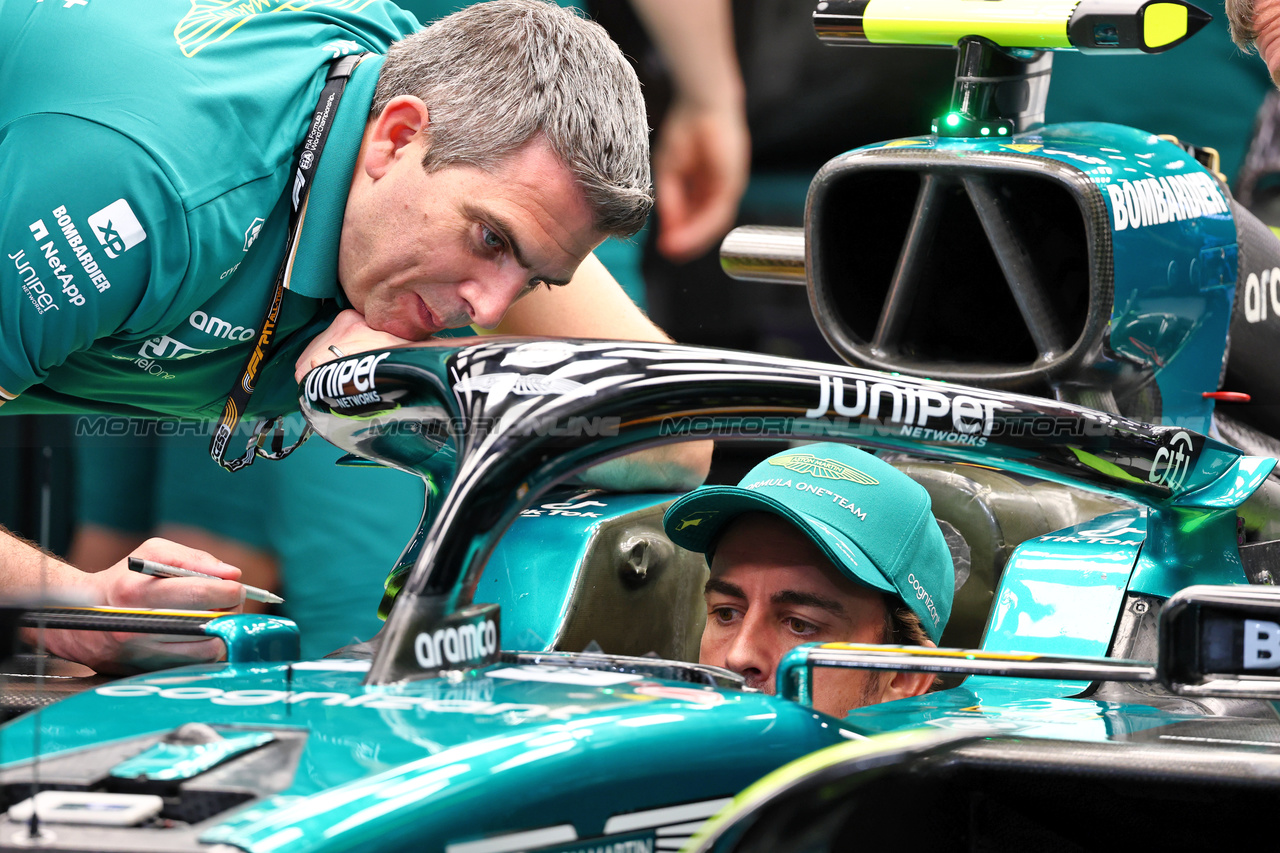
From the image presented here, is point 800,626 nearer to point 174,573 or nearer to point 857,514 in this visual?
point 857,514

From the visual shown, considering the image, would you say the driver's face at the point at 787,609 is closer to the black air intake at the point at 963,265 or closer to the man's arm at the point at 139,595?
the black air intake at the point at 963,265

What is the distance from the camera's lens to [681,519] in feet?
4.80

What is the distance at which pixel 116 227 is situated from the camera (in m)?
1.21

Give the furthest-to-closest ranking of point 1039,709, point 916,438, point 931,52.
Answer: point 931,52, point 1039,709, point 916,438

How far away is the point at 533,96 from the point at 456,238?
6.7 inches

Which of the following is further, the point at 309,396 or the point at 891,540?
the point at 891,540

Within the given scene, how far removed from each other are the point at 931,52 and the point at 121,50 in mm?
2000

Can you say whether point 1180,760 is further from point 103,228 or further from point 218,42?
point 218,42

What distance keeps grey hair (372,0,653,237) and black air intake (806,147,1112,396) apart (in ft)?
0.87

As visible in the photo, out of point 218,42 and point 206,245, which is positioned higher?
point 218,42

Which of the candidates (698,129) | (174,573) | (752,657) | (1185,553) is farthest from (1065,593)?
(698,129)

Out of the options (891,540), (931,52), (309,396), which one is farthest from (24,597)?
(931,52)

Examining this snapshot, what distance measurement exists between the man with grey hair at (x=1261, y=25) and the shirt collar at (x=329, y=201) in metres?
1.09

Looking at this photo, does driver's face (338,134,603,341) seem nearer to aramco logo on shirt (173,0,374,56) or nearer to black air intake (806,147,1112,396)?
aramco logo on shirt (173,0,374,56)
